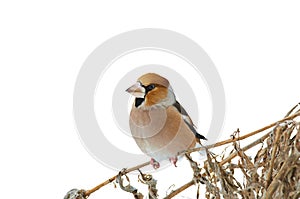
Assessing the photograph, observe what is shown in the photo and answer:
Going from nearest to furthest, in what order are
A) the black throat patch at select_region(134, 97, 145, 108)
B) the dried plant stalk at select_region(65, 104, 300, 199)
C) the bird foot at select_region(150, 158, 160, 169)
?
1. the dried plant stalk at select_region(65, 104, 300, 199)
2. the bird foot at select_region(150, 158, 160, 169)
3. the black throat patch at select_region(134, 97, 145, 108)

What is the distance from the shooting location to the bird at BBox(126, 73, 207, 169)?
62 centimetres

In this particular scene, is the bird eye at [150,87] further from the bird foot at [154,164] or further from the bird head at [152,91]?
the bird foot at [154,164]

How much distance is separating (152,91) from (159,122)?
56 mm

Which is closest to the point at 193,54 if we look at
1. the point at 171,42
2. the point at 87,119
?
the point at 171,42

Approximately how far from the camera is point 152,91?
0.63 m

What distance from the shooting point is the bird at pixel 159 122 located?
0.62 meters

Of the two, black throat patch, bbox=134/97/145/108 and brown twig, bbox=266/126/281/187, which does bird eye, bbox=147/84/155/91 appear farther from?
brown twig, bbox=266/126/281/187

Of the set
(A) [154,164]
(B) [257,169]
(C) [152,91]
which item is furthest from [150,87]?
(B) [257,169]

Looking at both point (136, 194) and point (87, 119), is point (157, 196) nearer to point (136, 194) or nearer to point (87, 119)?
point (136, 194)

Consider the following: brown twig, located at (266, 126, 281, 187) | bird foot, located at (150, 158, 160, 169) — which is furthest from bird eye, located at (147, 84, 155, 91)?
brown twig, located at (266, 126, 281, 187)

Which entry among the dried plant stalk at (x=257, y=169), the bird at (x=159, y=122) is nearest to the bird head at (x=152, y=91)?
the bird at (x=159, y=122)

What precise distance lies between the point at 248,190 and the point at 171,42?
0.77ft

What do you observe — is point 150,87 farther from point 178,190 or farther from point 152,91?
point 178,190

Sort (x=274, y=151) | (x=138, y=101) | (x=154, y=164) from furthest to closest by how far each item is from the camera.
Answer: (x=138, y=101) → (x=154, y=164) → (x=274, y=151)
